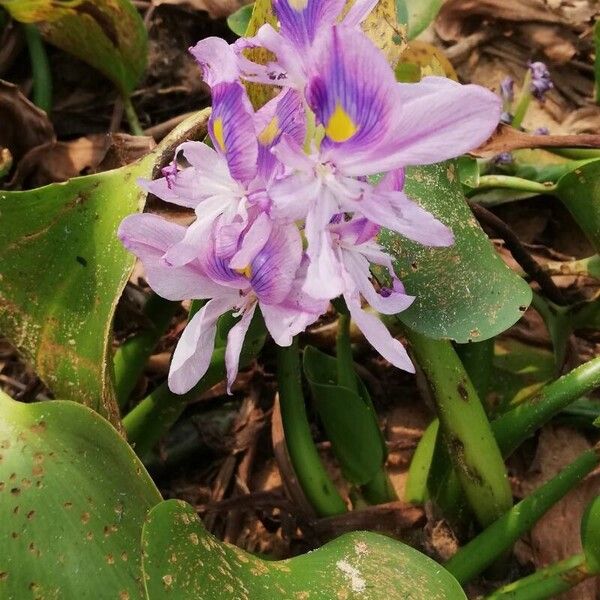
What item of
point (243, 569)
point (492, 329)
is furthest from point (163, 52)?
point (243, 569)

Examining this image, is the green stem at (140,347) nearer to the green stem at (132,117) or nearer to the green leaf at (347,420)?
the green leaf at (347,420)

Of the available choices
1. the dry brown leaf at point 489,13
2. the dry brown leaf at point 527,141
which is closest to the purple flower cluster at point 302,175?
the dry brown leaf at point 527,141

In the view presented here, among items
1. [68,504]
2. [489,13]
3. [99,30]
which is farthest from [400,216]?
[489,13]

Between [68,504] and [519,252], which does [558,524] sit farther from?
[68,504]

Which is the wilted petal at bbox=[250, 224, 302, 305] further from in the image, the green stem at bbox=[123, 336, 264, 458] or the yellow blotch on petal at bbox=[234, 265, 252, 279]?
the green stem at bbox=[123, 336, 264, 458]

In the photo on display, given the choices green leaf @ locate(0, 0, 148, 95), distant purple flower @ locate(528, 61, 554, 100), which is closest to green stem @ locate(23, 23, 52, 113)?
green leaf @ locate(0, 0, 148, 95)
